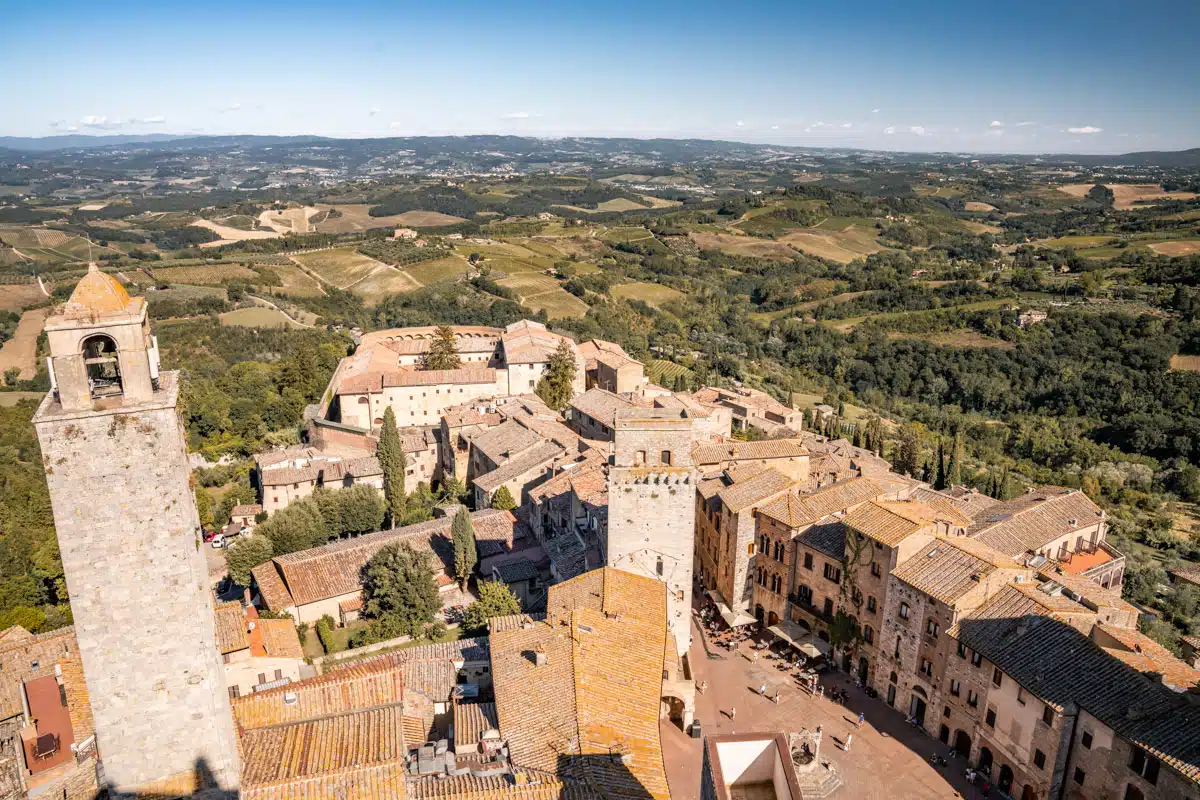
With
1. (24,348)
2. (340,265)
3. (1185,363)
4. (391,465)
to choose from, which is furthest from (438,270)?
(1185,363)

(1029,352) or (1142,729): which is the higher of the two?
(1142,729)

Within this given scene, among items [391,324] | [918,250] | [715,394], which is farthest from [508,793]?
[918,250]

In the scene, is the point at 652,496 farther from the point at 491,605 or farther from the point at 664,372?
the point at 664,372

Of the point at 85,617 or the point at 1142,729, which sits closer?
the point at 85,617

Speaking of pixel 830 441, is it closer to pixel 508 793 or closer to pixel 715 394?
pixel 715 394

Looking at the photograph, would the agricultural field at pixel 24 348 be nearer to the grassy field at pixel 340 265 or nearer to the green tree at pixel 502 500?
the grassy field at pixel 340 265

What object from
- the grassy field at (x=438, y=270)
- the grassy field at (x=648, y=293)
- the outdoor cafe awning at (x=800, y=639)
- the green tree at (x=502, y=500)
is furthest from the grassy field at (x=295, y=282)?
the outdoor cafe awning at (x=800, y=639)

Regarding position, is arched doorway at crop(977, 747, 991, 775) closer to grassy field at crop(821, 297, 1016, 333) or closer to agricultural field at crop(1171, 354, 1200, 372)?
agricultural field at crop(1171, 354, 1200, 372)

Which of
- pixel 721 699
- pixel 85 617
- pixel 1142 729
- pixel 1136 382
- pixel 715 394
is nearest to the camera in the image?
pixel 85 617
